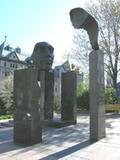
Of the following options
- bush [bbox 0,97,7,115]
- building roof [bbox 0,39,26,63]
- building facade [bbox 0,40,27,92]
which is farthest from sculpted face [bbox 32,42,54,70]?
building roof [bbox 0,39,26,63]

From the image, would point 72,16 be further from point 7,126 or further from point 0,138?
point 7,126

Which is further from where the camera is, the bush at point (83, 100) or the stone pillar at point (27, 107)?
the bush at point (83, 100)

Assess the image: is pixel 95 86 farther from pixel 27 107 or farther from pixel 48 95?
pixel 48 95

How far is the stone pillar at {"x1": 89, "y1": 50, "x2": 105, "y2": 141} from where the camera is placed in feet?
32.9

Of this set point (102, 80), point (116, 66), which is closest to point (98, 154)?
point (102, 80)

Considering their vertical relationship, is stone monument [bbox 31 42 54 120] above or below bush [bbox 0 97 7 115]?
above

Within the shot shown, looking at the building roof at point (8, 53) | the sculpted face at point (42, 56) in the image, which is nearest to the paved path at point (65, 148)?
the sculpted face at point (42, 56)

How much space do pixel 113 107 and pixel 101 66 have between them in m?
10.8

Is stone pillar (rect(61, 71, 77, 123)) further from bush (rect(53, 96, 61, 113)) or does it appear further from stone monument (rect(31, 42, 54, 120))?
bush (rect(53, 96, 61, 113))

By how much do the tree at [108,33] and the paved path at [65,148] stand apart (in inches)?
678

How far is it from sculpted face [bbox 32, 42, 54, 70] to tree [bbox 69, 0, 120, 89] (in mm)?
14337

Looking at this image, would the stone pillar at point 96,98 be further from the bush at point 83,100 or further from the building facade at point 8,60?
the building facade at point 8,60

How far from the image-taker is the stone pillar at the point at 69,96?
14398mm

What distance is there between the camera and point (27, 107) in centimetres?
934
